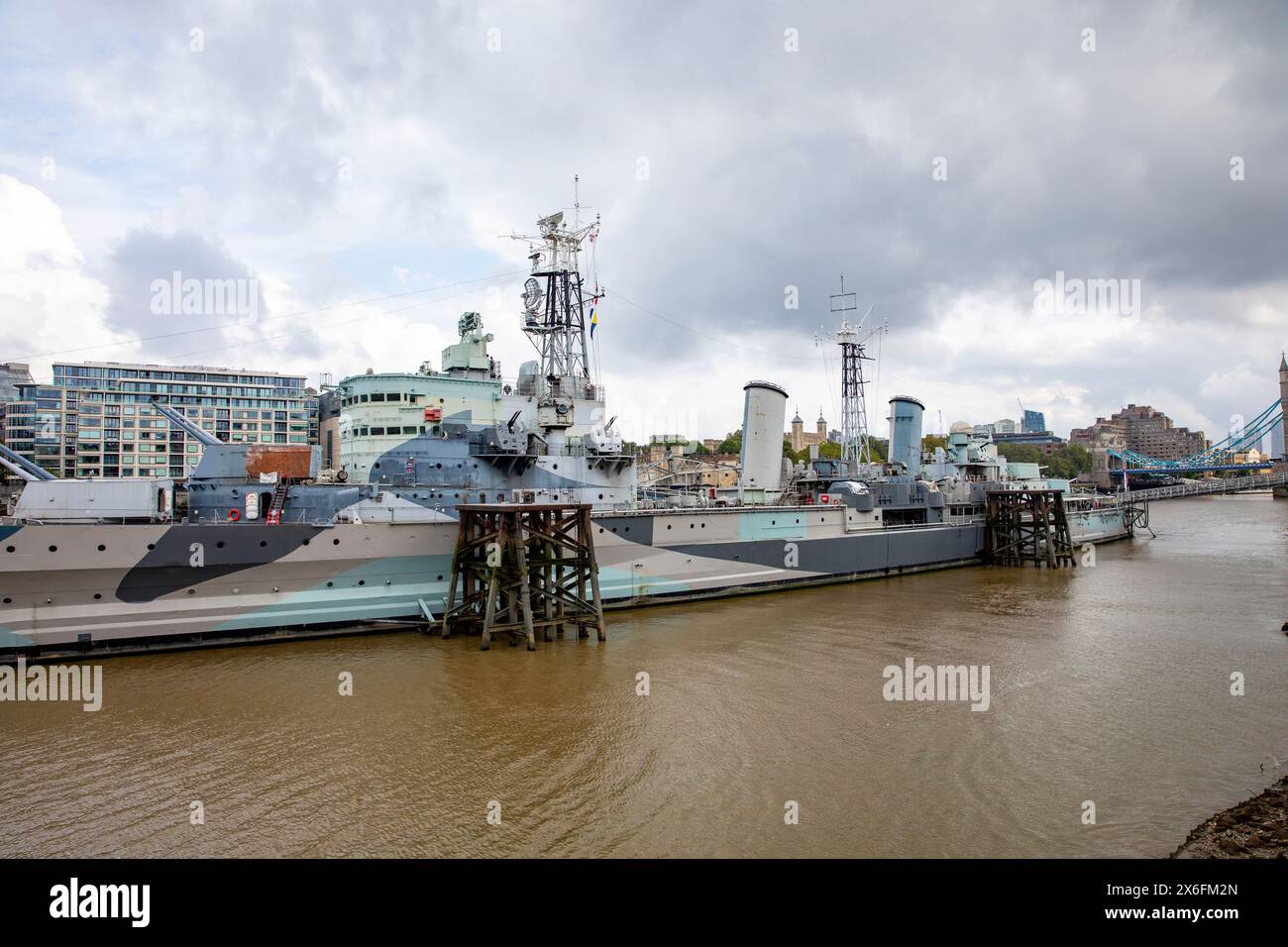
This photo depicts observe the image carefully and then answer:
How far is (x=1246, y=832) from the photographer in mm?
6160

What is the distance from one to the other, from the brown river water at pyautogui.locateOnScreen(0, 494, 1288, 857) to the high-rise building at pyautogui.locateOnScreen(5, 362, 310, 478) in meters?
48.9

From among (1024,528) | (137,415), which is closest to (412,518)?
(1024,528)

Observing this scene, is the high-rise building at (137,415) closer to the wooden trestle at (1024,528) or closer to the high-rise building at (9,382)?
the high-rise building at (9,382)

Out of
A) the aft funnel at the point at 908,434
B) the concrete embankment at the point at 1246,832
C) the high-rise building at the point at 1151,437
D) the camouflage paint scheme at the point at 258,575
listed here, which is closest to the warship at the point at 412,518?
the camouflage paint scheme at the point at 258,575

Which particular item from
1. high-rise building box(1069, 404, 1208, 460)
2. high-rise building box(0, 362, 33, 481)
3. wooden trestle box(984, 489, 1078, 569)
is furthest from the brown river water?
high-rise building box(1069, 404, 1208, 460)

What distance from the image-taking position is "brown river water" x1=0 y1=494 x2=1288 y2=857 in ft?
23.5

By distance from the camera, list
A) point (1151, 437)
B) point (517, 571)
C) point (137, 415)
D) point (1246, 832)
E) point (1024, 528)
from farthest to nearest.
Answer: point (1151, 437)
point (137, 415)
point (1024, 528)
point (517, 571)
point (1246, 832)

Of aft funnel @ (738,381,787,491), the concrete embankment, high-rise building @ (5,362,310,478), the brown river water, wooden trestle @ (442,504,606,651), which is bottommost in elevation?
the brown river water

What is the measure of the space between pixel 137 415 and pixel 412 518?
48.6 m

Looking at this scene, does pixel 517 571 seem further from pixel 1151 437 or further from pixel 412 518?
pixel 1151 437

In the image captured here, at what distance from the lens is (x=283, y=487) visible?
16.5 m

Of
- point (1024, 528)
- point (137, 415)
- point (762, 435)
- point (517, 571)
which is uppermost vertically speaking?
point (137, 415)

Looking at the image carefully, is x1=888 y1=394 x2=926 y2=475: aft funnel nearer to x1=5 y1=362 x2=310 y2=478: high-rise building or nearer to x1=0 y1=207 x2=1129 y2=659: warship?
x1=0 y1=207 x2=1129 y2=659: warship

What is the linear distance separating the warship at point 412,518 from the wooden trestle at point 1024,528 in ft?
Answer: 12.6
